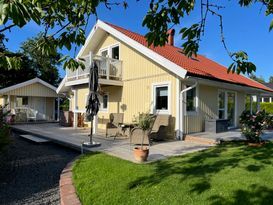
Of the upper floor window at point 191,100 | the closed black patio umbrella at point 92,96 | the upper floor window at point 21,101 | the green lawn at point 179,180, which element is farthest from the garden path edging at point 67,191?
the upper floor window at point 21,101

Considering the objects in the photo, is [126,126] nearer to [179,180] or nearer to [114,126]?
[114,126]

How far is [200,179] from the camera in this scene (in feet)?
15.8

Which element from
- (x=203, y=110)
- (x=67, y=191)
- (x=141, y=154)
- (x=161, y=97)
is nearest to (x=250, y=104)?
(x=203, y=110)

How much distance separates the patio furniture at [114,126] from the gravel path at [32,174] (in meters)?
2.53

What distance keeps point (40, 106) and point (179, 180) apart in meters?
21.5

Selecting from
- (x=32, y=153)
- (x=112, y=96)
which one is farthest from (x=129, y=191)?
(x=112, y=96)

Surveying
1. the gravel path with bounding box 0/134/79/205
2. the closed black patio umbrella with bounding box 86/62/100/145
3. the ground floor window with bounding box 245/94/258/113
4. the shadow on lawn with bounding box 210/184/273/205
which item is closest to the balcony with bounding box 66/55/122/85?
the closed black patio umbrella with bounding box 86/62/100/145

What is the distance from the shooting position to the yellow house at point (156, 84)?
10797 millimetres

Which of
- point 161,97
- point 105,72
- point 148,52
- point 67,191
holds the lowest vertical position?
point 67,191

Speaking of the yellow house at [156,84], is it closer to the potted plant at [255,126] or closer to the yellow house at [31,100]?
the potted plant at [255,126]

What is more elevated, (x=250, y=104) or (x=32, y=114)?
(x=250, y=104)

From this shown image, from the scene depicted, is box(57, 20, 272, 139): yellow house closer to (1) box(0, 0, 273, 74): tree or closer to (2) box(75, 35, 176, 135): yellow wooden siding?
(2) box(75, 35, 176, 135): yellow wooden siding

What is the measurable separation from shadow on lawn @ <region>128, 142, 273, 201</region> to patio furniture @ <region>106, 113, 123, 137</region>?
Result: 4.91 meters

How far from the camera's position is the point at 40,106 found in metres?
23.7
